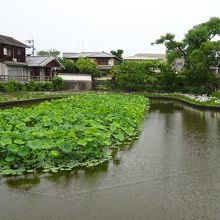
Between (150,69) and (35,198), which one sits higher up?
(150,69)

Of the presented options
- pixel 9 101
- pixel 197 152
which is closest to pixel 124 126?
pixel 197 152

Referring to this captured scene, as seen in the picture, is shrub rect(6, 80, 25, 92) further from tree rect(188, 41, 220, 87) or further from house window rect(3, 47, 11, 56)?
tree rect(188, 41, 220, 87)

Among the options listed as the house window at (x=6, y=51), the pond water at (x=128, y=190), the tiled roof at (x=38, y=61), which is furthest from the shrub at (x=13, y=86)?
the pond water at (x=128, y=190)

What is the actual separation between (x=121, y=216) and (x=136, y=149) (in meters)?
4.17

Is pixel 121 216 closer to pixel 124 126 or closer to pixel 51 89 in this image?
pixel 124 126

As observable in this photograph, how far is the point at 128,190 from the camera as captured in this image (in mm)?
5473

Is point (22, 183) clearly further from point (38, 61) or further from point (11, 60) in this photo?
point (38, 61)

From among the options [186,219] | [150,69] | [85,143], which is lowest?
[186,219]

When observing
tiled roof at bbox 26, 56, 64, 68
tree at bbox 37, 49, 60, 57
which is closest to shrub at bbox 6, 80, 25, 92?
tiled roof at bbox 26, 56, 64, 68

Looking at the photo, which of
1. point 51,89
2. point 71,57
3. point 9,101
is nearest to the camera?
point 9,101

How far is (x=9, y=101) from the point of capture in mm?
21656

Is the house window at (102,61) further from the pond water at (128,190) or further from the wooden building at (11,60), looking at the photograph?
the pond water at (128,190)

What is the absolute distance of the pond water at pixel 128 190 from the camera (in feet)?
15.1

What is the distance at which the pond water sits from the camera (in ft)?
15.1
